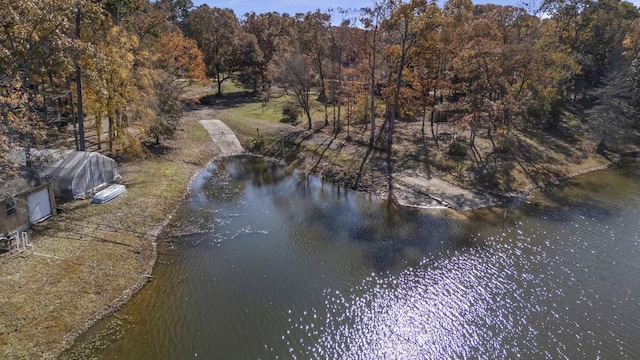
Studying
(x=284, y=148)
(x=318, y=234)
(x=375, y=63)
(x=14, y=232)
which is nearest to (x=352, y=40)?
(x=375, y=63)

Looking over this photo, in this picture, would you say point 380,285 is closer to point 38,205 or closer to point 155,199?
point 155,199

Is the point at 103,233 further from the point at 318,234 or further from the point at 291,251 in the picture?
the point at 318,234

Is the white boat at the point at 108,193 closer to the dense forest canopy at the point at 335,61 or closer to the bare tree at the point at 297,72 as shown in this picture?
the dense forest canopy at the point at 335,61

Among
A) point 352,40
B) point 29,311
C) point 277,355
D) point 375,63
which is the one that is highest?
point 352,40

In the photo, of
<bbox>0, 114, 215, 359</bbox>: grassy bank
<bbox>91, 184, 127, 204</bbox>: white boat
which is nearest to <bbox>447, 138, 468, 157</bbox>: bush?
<bbox>0, 114, 215, 359</bbox>: grassy bank

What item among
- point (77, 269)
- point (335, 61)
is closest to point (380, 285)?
point (77, 269)
